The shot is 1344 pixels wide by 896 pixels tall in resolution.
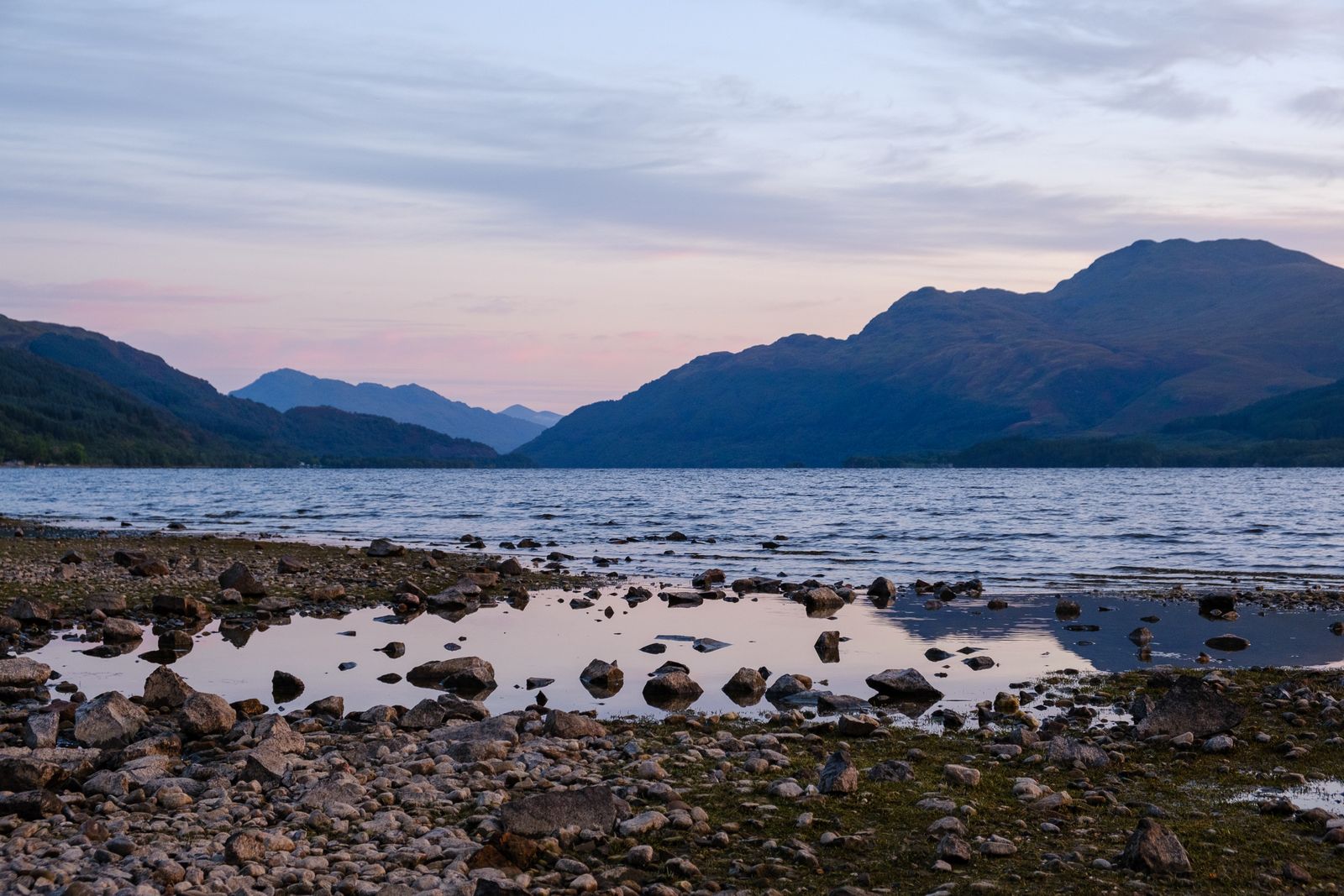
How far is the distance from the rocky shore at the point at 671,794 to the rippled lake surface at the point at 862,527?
22.4m

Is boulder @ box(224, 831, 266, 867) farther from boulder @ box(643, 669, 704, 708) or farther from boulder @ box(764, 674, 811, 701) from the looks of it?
boulder @ box(764, 674, 811, 701)

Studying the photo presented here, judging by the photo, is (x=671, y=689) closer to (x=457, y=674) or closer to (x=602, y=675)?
(x=602, y=675)

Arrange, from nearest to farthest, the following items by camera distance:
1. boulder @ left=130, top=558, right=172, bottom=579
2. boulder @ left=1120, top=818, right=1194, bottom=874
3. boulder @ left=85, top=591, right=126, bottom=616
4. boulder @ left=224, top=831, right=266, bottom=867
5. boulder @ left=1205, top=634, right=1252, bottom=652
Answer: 1. boulder @ left=1120, top=818, right=1194, bottom=874
2. boulder @ left=224, top=831, right=266, bottom=867
3. boulder @ left=1205, top=634, right=1252, bottom=652
4. boulder @ left=85, top=591, right=126, bottom=616
5. boulder @ left=130, top=558, right=172, bottom=579

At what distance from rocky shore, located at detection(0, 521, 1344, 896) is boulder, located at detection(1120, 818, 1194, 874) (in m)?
0.02

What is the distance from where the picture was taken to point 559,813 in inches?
424

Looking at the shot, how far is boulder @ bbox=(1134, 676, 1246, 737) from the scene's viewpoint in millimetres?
14820

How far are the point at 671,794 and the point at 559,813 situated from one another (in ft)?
4.99

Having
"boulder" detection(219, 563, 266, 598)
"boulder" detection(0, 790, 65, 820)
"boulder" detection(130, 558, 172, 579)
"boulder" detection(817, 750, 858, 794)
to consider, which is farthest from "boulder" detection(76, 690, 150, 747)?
"boulder" detection(130, 558, 172, 579)

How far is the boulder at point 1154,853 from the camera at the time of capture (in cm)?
952

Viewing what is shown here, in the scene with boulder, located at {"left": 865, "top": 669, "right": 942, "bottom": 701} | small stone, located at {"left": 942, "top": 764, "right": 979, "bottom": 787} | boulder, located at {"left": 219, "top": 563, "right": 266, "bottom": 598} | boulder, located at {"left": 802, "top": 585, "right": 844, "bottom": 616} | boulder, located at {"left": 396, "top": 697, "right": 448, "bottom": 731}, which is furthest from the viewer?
boulder, located at {"left": 219, "top": 563, "right": 266, "bottom": 598}

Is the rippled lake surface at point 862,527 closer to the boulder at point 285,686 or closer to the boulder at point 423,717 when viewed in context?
the boulder at point 285,686

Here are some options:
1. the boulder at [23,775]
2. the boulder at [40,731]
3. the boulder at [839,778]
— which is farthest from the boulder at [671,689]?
the boulder at [23,775]

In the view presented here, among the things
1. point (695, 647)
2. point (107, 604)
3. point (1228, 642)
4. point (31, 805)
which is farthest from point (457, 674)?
point (1228, 642)

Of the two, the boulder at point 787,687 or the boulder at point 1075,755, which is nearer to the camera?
the boulder at point 1075,755
